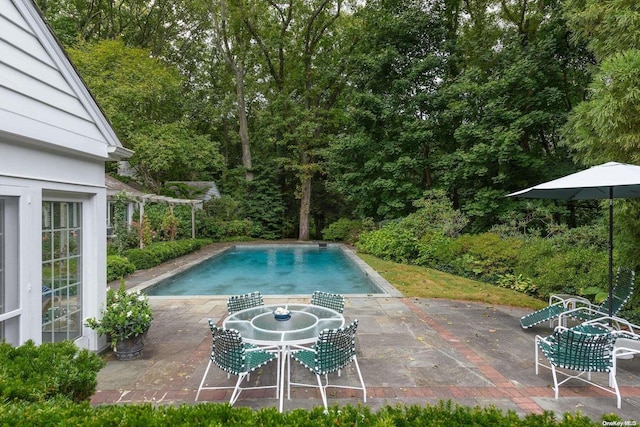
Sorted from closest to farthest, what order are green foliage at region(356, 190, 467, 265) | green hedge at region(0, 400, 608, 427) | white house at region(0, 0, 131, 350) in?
green hedge at region(0, 400, 608, 427) → white house at region(0, 0, 131, 350) → green foliage at region(356, 190, 467, 265)

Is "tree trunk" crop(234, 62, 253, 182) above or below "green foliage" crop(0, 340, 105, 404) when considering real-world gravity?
above

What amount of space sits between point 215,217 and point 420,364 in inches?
726

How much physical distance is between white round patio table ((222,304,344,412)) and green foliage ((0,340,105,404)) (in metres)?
1.39

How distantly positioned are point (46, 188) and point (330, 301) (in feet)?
12.2

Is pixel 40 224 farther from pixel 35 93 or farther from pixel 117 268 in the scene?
pixel 117 268

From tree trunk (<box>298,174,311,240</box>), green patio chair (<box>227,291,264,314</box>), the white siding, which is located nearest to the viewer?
the white siding

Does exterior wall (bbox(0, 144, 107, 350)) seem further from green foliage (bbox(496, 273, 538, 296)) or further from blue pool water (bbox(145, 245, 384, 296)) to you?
green foliage (bbox(496, 273, 538, 296))

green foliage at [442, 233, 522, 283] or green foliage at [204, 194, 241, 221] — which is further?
green foliage at [204, 194, 241, 221]

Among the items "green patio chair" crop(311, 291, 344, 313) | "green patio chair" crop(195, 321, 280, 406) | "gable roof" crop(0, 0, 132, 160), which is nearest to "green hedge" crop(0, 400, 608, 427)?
"green patio chair" crop(195, 321, 280, 406)

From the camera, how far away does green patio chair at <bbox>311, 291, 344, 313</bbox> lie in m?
5.00

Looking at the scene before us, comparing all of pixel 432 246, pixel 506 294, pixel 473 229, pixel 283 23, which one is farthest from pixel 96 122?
pixel 283 23

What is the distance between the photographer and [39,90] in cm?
351

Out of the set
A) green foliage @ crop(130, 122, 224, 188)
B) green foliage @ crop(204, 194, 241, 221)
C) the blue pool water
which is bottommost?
the blue pool water

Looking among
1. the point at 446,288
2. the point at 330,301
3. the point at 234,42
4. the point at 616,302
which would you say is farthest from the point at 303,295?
the point at 234,42
